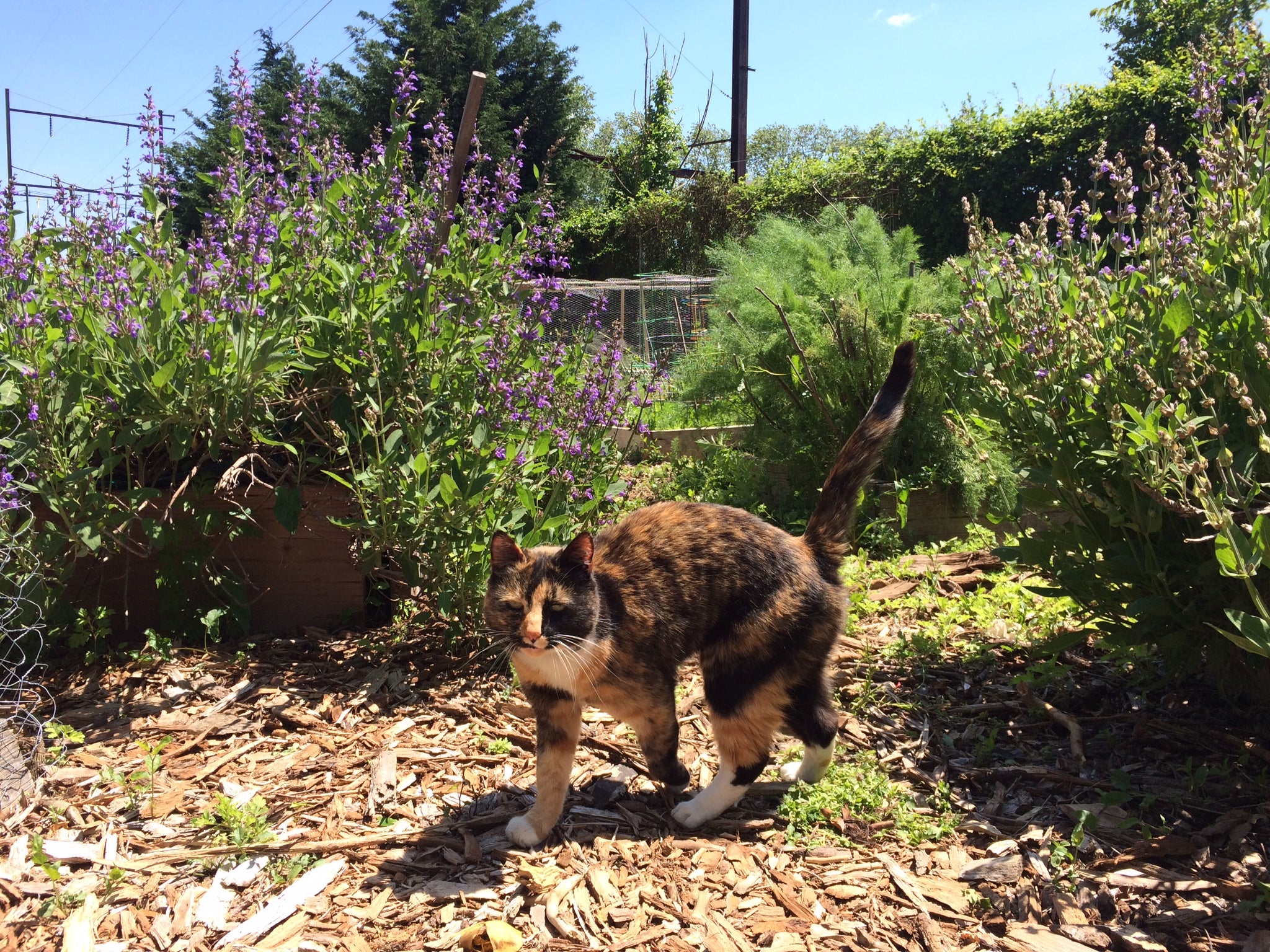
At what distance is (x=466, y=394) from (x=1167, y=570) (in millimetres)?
2752

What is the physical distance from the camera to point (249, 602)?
4.36 m

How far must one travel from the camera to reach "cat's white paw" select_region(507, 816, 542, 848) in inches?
116

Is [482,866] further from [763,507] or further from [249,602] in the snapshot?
[763,507]

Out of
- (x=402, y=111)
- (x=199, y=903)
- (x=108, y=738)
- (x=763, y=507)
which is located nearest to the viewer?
(x=199, y=903)

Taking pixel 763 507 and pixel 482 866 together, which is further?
pixel 763 507

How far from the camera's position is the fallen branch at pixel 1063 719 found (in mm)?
3338

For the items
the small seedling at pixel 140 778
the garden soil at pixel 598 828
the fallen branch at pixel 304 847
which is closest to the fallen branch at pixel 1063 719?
the garden soil at pixel 598 828

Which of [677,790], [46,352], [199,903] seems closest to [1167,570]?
[677,790]

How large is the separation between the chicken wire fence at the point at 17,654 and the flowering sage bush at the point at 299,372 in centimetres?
11

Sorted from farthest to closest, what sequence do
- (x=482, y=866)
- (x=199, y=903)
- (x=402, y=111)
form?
(x=402, y=111), (x=482, y=866), (x=199, y=903)

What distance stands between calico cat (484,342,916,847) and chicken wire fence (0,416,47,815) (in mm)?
1736

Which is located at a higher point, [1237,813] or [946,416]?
[946,416]

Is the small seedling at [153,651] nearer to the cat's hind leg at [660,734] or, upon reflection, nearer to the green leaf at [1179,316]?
the cat's hind leg at [660,734]

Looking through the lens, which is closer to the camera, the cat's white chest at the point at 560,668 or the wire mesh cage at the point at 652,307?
the cat's white chest at the point at 560,668
